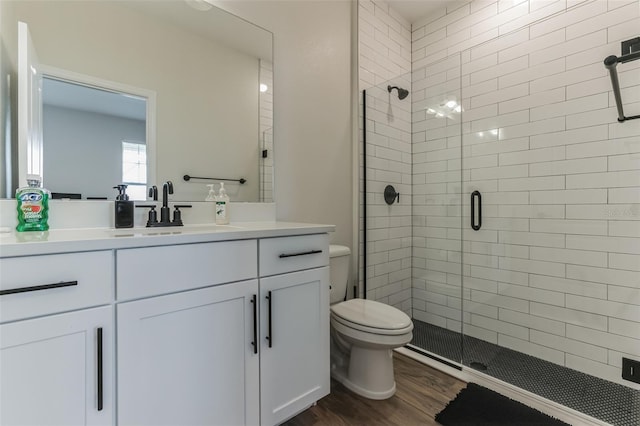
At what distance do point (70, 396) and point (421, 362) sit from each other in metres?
1.88

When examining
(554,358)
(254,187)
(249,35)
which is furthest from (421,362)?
(249,35)

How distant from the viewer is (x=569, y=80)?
1905 millimetres

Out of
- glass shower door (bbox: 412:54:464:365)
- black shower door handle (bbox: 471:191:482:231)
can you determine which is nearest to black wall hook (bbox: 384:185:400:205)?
glass shower door (bbox: 412:54:464:365)

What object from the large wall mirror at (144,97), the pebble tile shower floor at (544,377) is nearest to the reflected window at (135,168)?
the large wall mirror at (144,97)

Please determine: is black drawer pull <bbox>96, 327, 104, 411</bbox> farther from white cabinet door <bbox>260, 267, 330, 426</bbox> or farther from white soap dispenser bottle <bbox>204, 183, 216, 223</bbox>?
white soap dispenser bottle <bbox>204, 183, 216, 223</bbox>

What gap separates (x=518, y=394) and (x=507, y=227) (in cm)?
106

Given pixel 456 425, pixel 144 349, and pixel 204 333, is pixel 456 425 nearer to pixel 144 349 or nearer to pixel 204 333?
pixel 204 333

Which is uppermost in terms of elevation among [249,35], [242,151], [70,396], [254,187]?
[249,35]

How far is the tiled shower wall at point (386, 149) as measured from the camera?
2.29m

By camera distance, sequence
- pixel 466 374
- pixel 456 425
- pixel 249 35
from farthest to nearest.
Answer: pixel 466 374, pixel 249 35, pixel 456 425

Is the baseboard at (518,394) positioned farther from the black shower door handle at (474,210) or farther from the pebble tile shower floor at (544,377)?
the black shower door handle at (474,210)

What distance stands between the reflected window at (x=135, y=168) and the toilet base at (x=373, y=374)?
1.37 m

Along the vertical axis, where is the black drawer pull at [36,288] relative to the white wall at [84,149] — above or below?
below

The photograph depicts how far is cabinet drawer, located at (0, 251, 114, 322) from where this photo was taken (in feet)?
2.28
